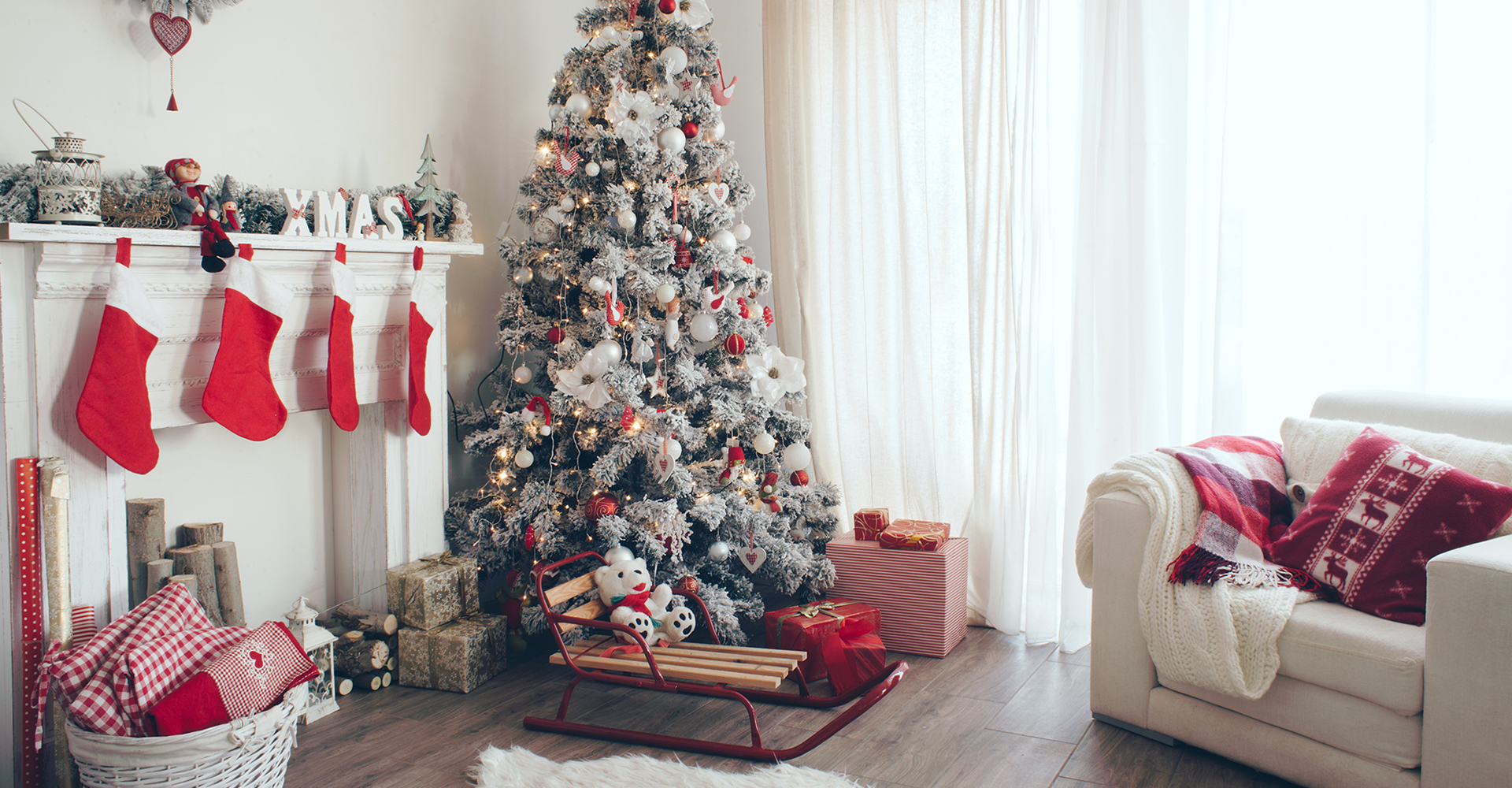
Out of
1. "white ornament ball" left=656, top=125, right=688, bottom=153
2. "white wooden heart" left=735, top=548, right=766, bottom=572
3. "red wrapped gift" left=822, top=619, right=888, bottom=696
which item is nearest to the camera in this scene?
"red wrapped gift" left=822, top=619, right=888, bottom=696

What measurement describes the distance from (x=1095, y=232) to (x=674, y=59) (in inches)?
57.0

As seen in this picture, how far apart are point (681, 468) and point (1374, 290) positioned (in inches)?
82.5

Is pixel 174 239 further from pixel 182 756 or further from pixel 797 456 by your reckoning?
pixel 797 456

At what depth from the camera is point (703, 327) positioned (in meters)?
2.87

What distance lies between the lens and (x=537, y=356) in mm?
3447

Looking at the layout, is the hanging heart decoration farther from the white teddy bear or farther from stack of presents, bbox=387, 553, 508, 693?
the white teddy bear

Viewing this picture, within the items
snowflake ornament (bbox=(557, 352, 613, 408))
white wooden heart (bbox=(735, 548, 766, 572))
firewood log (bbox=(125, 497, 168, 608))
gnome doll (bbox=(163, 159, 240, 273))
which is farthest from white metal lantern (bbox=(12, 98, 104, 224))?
white wooden heart (bbox=(735, 548, 766, 572))

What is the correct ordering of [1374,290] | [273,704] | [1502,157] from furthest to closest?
[1374,290]
[1502,157]
[273,704]

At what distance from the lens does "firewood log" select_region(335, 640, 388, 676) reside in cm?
265

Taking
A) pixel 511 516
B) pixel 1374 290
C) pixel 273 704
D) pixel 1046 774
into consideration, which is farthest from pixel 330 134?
pixel 1374 290

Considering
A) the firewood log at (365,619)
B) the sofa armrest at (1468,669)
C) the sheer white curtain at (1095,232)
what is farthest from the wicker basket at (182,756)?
the sofa armrest at (1468,669)

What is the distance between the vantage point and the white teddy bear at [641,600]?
8.50 ft

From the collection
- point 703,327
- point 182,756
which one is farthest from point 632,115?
point 182,756

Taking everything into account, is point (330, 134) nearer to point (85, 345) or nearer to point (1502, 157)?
point (85, 345)
